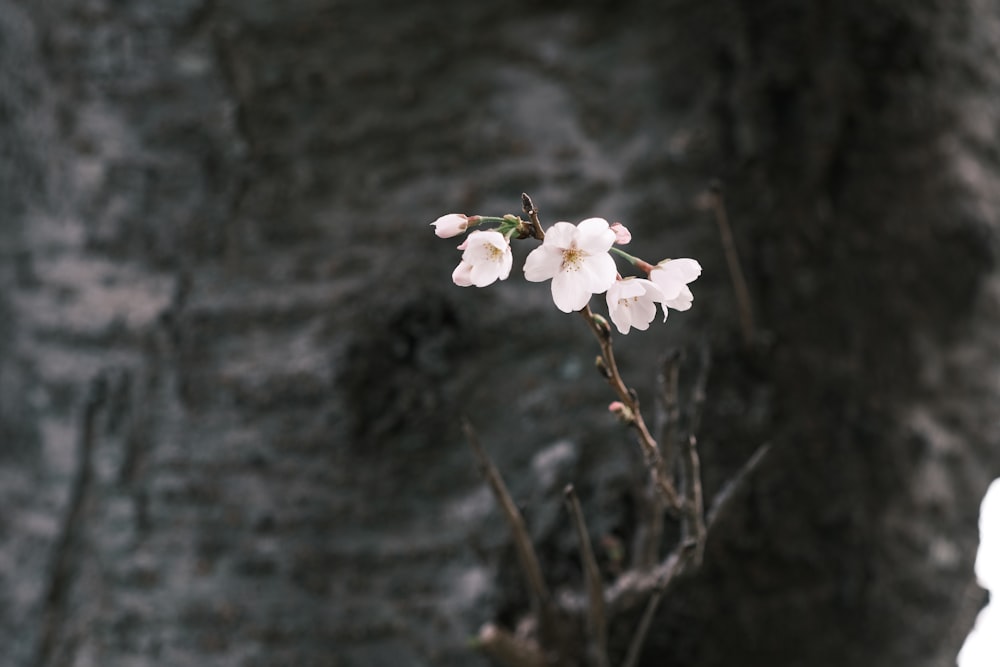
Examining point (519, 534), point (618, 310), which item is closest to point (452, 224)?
point (618, 310)

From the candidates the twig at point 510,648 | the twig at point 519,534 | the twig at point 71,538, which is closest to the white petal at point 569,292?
the twig at point 519,534

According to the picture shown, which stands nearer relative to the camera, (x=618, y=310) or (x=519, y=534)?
(x=618, y=310)

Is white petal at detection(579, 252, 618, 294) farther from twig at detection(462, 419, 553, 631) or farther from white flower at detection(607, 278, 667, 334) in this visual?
twig at detection(462, 419, 553, 631)

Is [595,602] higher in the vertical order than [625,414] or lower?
lower

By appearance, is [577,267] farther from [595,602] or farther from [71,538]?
[71,538]

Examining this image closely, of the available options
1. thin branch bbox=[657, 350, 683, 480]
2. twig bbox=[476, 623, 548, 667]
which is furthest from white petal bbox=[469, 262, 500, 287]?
twig bbox=[476, 623, 548, 667]

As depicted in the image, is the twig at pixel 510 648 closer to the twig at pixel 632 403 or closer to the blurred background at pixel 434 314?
the blurred background at pixel 434 314

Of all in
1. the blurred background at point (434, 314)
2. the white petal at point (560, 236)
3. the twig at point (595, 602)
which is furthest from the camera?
the blurred background at point (434, 314)

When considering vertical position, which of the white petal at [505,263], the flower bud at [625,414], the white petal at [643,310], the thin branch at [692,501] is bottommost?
the thin branch at [692,501]
